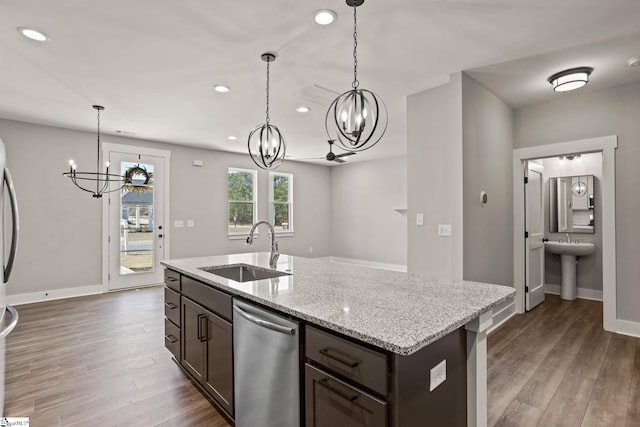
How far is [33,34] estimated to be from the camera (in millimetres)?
2432

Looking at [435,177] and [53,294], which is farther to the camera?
[53,294]

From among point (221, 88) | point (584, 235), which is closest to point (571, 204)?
point (584, 235)

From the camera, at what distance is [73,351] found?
9.98ft

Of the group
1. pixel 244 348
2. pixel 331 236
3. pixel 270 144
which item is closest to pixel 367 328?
pixel 244 348

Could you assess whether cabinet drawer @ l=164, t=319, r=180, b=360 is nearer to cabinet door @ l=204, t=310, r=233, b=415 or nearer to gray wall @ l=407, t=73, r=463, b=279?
cabinet door @ l=204, t=310, r=233, b=415

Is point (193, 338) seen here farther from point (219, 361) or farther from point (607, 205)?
point (607, 205)

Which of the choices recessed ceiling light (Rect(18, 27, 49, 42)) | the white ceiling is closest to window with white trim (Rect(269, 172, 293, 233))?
the white ceiling

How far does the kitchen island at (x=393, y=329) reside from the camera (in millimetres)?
1079

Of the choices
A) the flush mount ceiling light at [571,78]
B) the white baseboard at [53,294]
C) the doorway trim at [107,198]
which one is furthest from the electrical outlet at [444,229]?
the white baseboard at [53,294]

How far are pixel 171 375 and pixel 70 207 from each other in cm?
385

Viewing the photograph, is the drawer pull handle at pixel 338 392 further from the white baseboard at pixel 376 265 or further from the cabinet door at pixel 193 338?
the white baseboard at pixel 376 265

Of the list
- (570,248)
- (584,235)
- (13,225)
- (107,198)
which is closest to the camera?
(13,225)

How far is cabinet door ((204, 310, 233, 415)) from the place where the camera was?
74.7 inches

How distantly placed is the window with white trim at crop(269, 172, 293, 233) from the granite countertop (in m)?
5.34
